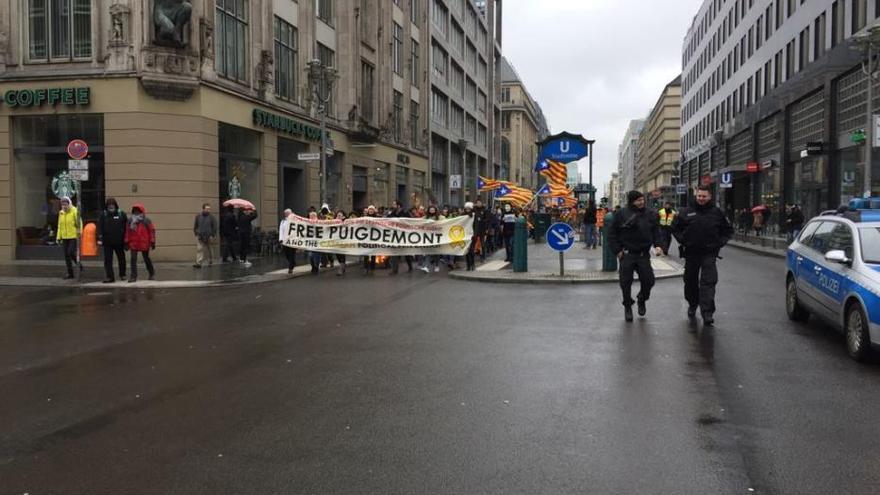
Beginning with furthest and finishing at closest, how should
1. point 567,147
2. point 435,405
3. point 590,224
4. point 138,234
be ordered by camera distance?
point 590,224, point 567,147, point 138,234, point 435,405

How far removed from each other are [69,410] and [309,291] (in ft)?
27.1

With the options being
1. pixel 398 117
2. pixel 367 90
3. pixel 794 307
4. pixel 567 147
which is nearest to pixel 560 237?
pixel 567 147

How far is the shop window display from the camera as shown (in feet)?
67.6

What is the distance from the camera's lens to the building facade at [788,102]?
28.1 meters

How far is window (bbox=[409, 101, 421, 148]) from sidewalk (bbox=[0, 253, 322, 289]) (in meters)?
24.6

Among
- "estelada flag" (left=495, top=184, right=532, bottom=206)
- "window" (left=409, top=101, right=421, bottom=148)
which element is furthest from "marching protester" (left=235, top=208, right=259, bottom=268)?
"window" (left=409, top=101, right=421, bottom=148)

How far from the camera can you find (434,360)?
7.30 metres

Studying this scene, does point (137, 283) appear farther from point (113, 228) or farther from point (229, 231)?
point (229, 231)

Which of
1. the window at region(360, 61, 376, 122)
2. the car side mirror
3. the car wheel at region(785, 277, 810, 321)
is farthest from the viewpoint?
the window at region(360, 61, 376, 122)

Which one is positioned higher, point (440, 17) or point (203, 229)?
point (440, 17)

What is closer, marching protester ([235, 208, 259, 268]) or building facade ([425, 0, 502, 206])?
marching protester ([235, 208, 259, 268])

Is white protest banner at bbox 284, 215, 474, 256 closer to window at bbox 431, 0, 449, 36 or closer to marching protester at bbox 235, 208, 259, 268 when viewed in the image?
marching protester at bbox 235, 208, 259, 268

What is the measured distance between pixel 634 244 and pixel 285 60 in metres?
20.1

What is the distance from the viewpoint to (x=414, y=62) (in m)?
45.5
